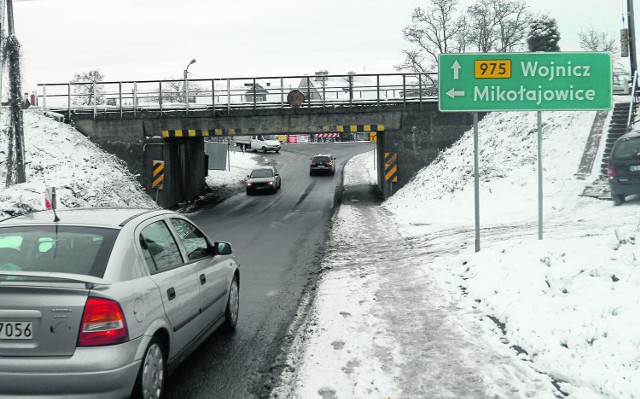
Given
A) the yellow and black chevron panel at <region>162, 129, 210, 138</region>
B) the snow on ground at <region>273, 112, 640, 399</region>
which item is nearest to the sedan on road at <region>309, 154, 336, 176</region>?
the yellow and black chevron panel at <region>162, 129, 210, 138</region>

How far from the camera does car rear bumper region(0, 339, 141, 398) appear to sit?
4.00 m

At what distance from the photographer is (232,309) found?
7211 millimetres

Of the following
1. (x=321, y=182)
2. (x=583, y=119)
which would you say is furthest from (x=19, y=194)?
(x=321, y=182)

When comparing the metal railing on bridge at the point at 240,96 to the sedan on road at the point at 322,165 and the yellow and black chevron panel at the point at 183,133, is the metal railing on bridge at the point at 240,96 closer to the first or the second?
the yellow and black chevron panel at the point at 183,133

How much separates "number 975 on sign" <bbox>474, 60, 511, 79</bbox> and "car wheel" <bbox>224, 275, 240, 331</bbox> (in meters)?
6.17

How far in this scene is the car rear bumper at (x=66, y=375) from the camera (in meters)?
4.00

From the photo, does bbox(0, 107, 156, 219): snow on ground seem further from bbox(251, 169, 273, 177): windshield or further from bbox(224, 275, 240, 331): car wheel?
bbox(224, 275, 240, 331): car wheel

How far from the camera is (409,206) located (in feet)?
71.6

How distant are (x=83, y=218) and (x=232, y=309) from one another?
2538 millimetres

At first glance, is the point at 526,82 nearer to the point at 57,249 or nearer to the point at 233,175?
the point at 57,249

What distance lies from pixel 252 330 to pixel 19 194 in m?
13.3

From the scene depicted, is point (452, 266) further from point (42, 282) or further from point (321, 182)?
point (321, 182)

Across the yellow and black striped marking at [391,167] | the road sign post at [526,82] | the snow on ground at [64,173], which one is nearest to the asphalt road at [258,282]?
the yellow and black striped marking at [391,167]

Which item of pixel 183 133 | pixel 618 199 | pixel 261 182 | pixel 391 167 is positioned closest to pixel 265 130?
pixel 183 133
